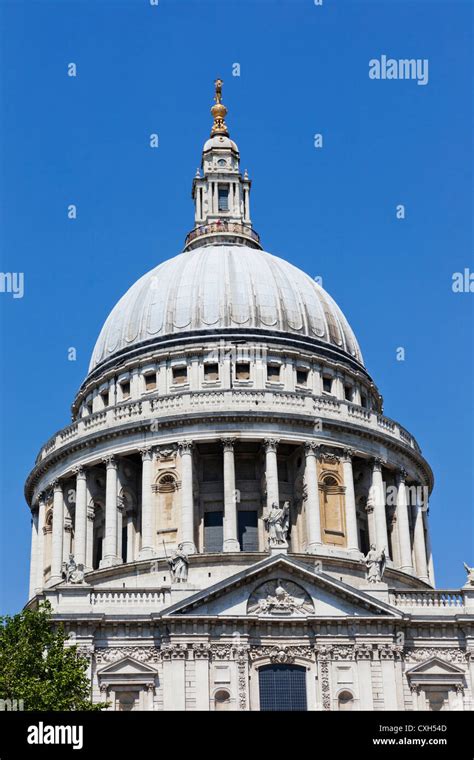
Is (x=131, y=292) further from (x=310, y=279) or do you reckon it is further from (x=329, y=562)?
(x=329, y=562)

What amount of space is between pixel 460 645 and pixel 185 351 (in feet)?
92.6

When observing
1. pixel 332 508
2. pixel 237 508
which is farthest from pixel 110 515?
pixel 332 508

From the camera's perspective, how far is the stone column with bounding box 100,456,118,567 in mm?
75188

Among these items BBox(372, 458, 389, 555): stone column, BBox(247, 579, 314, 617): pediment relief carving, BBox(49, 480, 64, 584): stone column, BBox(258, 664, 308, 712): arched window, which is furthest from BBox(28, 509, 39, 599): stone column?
BBox(258, 664, 308, 712): arched window

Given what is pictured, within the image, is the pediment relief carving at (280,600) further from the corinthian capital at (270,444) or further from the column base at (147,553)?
the corinthian capital at (270,444)

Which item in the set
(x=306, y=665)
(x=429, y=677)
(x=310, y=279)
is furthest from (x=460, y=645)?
(x=310, y=279)

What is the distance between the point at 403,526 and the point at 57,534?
67.7ft

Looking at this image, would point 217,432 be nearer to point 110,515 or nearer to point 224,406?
point 224,406

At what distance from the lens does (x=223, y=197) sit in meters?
97.2

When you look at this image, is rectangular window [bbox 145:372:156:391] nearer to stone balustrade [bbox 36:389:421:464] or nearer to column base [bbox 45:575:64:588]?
stone balustrade [bbox 36:389:421:464]

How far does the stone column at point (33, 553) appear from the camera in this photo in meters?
81.6

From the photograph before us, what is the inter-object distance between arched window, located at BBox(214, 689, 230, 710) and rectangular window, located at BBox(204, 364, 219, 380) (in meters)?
26.7

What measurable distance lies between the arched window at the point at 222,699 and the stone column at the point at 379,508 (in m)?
19.6

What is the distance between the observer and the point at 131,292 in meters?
92.4
